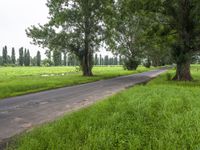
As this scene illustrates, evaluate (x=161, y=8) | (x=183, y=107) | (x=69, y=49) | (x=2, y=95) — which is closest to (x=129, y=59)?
(x=69, y=49)

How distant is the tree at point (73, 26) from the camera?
33.5m

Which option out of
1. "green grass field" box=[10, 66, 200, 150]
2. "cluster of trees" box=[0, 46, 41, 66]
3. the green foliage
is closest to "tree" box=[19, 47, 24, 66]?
"cluster of trees" box=[0, 46, 41, 66]

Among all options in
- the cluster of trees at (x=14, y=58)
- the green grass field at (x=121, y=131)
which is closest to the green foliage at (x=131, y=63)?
the green grass field at (x=121, y=131)

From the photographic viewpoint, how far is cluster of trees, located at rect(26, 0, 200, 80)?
22.8 meters

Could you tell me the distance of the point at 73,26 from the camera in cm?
3425

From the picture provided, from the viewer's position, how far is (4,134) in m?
7.25

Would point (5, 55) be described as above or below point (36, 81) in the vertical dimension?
above

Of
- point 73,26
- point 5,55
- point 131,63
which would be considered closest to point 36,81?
point 73,26

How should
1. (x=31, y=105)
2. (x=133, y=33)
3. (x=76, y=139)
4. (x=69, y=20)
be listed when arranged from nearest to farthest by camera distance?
1. (x=76, y=139)
2. (x=31, y=105)
3. (x=69, y=20)
4. (x=133, y=33)

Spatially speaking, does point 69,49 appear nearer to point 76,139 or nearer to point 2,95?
point 2,95

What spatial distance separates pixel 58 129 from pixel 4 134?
163 cm

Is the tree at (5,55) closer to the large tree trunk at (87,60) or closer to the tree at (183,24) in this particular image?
the large tree trunk at (87,60)

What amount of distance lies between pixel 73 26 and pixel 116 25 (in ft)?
23.2

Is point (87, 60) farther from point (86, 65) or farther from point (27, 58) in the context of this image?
point (27, 58)
